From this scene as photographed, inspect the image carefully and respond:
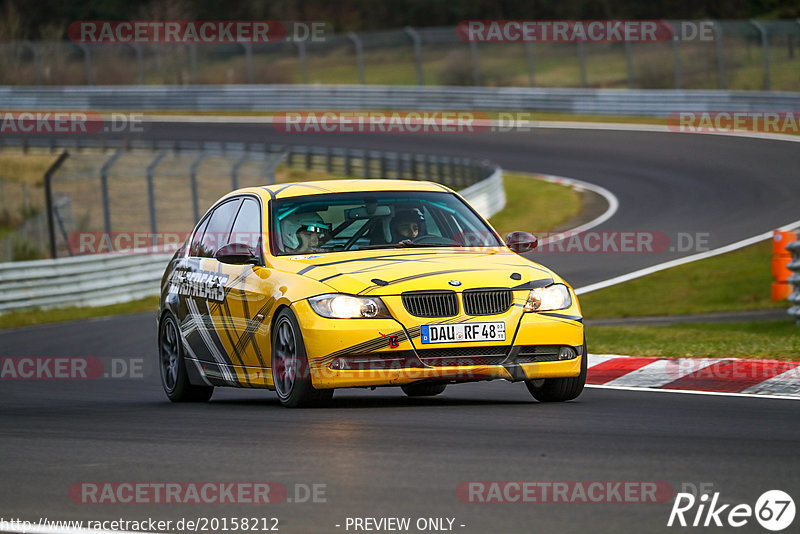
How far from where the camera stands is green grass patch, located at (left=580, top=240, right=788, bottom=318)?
19.3 meters

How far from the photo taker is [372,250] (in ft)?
32.4

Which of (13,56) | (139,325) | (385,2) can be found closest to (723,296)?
(139,325)

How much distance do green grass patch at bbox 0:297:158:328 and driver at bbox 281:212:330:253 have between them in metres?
13.4

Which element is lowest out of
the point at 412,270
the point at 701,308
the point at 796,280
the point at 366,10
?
the point at 701,308

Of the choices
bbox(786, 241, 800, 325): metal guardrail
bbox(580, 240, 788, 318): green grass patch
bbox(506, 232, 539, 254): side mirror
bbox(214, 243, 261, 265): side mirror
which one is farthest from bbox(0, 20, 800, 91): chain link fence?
bbox(214, 243, 261, 265): side mirror

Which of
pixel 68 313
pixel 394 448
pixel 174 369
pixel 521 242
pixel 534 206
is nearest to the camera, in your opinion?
pixel 394 448

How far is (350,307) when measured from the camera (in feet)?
29.8

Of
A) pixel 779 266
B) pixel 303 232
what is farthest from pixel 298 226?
pixel 779 266

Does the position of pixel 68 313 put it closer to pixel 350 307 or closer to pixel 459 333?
pixel 350 307

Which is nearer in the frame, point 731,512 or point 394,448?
point 731,512

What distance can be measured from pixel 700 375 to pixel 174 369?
3994mm

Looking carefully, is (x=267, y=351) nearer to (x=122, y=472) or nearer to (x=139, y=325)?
(x=122, y=472)

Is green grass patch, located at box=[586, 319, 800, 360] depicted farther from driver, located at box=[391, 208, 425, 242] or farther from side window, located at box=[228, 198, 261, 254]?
side window, located at box=[228, 198, 261, 254]

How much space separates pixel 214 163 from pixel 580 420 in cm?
3412
